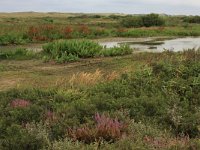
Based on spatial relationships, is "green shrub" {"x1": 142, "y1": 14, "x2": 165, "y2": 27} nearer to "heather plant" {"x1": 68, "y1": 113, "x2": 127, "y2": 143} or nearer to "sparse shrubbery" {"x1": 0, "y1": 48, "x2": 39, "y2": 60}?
"sparse shrubbery" {"x1": 0, "y1": 48, "x2": 39, "y2": 60}

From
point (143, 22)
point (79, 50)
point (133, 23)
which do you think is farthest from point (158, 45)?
point (143, 22)

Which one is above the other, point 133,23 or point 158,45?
point 158,45

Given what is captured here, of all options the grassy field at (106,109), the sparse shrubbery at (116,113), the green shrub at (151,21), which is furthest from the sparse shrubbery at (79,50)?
the green shrub at (151,21)

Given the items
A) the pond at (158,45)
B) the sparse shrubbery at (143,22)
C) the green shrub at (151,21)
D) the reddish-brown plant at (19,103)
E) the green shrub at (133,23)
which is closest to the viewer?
the reddish-brown plant at (19,103)

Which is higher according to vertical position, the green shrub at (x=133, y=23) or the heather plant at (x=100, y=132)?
the heather plant at (x=100, y=132)

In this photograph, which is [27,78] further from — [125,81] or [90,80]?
[125,81]

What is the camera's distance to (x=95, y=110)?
8258mm

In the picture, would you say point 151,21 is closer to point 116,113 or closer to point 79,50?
point 79,50

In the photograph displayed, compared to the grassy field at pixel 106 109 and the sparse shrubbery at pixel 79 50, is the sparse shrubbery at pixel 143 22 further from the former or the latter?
the grassy field at pixel 106 109

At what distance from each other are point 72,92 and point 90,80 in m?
1.59

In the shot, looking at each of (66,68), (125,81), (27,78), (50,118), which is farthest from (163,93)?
(66,68)

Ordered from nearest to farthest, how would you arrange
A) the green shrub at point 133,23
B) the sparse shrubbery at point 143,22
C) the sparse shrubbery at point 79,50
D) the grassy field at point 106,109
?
the grassy field at point 106,109 < the sparse shrubbery at point 79,50 < the green shrub at point 133,23 < the sparse shrubbery at point 143,22

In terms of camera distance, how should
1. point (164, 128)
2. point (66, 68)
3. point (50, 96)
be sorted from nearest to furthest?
point (164, 128)
point (50, 96)
point (66, 68)

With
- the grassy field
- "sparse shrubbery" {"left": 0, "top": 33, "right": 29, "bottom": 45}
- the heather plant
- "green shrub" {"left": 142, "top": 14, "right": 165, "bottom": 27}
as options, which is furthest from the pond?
"green shrub" {"left": 142, "top": 14, "right": 165, "bottom": 27}
